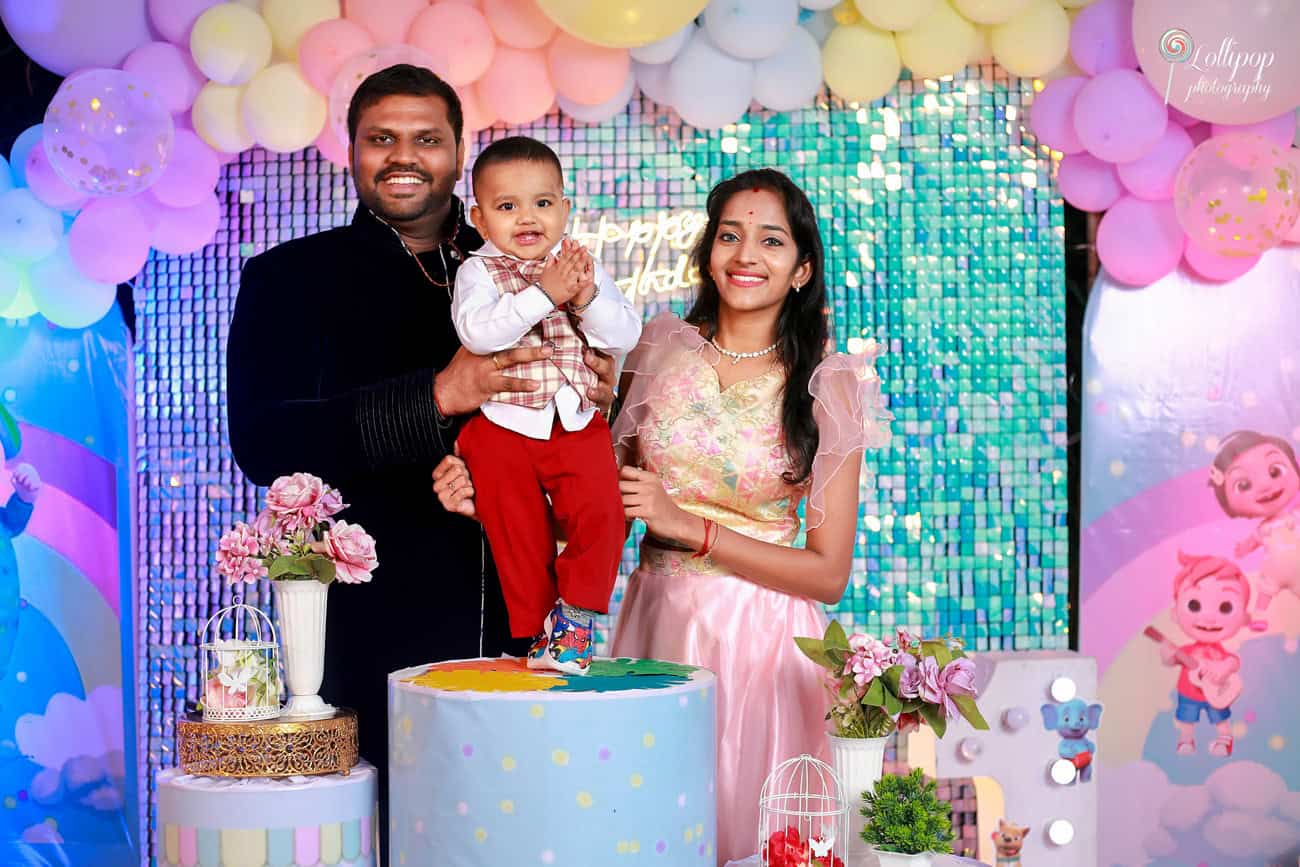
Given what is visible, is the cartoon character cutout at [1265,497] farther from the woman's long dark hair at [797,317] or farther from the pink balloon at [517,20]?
the pink balloon at [517,20]

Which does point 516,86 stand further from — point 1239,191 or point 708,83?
point 1239,191

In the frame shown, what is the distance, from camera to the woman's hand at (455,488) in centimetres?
254

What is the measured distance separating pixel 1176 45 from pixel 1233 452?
1278 mm

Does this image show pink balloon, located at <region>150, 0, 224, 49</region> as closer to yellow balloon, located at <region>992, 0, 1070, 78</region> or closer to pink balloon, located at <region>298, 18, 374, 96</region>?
pink balloon, located at <region>298, 18, 374, 96</region>

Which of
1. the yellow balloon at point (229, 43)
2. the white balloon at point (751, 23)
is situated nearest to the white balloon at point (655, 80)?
the white balloon at point (751, 23)

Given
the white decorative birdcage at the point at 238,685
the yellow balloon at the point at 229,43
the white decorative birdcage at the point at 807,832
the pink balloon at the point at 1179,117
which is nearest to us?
the white decorative birdcage at the point at 807,832

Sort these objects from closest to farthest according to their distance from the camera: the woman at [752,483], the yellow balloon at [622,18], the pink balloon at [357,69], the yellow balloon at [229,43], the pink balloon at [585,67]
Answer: the woman at [752,483], the pink balloon at [357,69], the yellow balloon at [622,18], the yellow balloon at [229,43], the pink balloon at [585,67]

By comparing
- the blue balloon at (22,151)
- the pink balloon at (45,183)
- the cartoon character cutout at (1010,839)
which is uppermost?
the blue balloon at (22,151)

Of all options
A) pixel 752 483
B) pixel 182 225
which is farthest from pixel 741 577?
pixel 182 225

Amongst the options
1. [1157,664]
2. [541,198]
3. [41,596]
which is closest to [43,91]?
[41,596]

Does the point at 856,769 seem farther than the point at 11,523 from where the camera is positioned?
No

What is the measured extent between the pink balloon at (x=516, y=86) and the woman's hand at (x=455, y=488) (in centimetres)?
192

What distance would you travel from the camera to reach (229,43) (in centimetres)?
403

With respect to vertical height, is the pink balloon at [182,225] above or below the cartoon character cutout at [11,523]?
above
